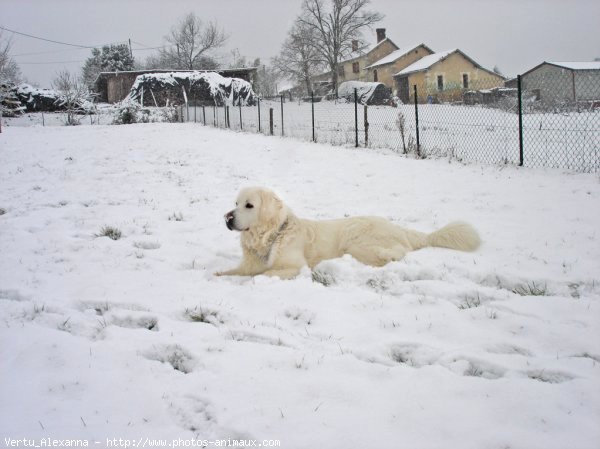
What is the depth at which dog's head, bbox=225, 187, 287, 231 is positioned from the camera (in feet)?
13.9

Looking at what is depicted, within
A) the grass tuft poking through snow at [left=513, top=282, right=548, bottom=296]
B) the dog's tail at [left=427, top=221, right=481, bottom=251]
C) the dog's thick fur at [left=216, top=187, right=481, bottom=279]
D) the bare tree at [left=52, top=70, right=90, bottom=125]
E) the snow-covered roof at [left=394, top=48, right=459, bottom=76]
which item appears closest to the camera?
the grass tuft poking through snow at [left=513, top=282, right=548, bottom=296]

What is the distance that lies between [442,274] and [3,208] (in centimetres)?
689

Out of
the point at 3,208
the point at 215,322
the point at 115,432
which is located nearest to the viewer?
the point at 115,432

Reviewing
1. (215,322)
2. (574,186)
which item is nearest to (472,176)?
(574,186)

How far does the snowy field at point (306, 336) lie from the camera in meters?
2.03

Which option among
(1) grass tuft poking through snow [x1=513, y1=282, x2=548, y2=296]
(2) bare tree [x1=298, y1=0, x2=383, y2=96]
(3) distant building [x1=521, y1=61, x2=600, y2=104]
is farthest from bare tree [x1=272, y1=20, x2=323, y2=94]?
(1) grass tuft poking through snow [x1=513, y1=282, x2=548, y2=296]

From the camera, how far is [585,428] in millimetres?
1870

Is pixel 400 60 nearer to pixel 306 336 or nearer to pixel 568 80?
pixel 568 80

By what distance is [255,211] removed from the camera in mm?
4316

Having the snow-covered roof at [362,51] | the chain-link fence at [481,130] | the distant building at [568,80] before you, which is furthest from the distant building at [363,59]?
the chain-link fence at [481,130]

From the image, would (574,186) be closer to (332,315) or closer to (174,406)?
(332,315)

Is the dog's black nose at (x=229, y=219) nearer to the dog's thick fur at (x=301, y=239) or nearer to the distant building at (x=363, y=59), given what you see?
the dog's thick fur at (x=301, y=239)

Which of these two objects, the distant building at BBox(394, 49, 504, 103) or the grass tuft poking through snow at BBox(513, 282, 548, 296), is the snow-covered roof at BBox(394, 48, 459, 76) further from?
the grass tuft poking through snow at BBox(513, 282, 548, 296)

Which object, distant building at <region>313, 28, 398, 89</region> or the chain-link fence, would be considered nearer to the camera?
the chain-link fence
